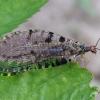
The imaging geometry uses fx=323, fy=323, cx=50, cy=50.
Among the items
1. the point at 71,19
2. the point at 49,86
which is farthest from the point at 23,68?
the point at 71,19

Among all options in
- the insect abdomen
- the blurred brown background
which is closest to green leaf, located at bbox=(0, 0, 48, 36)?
the insect abdomen

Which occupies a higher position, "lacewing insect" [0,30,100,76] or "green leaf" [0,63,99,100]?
"lacewing insect" [0,30,100,76]

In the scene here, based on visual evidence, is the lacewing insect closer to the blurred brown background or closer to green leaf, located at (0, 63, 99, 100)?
green leaf, located at (0, 63, 99, 100)

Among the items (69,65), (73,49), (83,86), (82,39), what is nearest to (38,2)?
(69,65)

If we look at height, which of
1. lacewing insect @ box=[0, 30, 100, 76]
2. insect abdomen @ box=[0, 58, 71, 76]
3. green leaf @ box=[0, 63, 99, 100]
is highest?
lacewing insect @ box=[0, 30, 100, 76]

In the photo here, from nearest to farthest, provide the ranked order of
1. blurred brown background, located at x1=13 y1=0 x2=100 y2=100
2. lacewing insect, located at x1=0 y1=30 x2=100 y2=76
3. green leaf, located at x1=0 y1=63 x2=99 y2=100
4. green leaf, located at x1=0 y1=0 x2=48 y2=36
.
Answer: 1. green leaf, located at x1=0 y1=63 x2=99 y2=100
2. green leaf, located at x1=0 y1=0 x2=48 y2=36
3. lacewing insect, located at x1=0 y1=30 x2=100 y2=76
4. blurred brown background, located at x1=13 y1=0 x2=100 y2=100

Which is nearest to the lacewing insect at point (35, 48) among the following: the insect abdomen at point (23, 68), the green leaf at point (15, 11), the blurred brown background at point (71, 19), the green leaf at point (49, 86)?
the insect abdomen at point (23, 68)

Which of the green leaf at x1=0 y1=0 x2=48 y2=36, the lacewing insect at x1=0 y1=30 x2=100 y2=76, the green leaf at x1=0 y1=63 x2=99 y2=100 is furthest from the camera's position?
the lacewing insect at x1=0 y1=30 x2=100 y2=76

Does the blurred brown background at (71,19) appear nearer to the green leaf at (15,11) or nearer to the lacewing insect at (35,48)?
the lacewing insect at (35,48)
